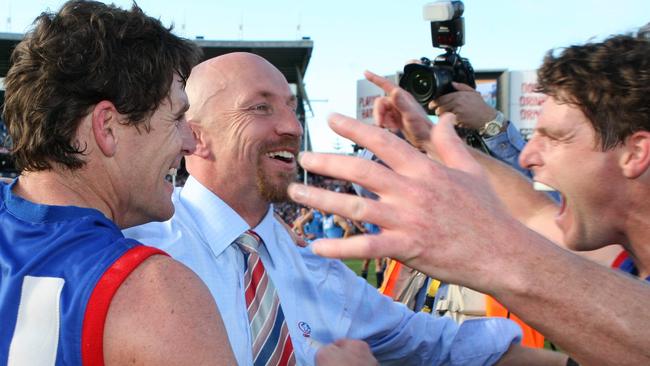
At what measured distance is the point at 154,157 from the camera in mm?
1837

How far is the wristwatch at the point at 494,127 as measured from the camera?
412 centimetres

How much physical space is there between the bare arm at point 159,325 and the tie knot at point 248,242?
3.49ft

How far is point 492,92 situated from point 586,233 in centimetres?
2336

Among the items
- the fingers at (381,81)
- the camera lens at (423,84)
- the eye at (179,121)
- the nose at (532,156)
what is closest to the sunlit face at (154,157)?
the eye at (179,121)

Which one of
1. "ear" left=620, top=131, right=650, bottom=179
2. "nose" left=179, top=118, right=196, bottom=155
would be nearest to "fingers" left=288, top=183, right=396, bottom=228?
"nose" left=179, top=118, right=196, bottom=155

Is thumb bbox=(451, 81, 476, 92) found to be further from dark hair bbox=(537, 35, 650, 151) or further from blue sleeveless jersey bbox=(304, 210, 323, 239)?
blue sleeveless jersey bbox=(304, 210, 323, 239)

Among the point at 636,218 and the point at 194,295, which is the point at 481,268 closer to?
the point at 194,295

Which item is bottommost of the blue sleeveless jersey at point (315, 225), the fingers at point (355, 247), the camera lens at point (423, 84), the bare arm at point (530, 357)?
the blue sleeveless jersey at point (315, 225)

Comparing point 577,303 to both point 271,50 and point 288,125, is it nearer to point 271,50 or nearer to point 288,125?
point 288,125

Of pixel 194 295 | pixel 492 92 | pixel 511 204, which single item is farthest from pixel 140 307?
pixel 492 92

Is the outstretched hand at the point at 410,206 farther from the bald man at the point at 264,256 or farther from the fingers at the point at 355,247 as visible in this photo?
the bald man at the point at 264,256

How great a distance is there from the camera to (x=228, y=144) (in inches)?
115

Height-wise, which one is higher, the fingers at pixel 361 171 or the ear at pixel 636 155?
the fingers at pixel 361 171

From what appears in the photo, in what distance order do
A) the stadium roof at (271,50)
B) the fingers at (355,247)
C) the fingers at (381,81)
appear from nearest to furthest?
the fingers at (355,247) < the fingers at (381,81) < the stadium roof at (271,50)
